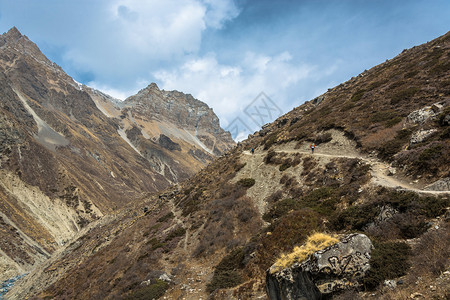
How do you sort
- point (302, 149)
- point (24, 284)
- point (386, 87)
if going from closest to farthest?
point (302, 149) < point (386, 87) < point (24, 284)

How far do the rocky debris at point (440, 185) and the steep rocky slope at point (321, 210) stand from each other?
0.33ft

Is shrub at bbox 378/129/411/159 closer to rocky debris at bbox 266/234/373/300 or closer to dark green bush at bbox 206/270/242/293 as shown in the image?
rocky debris at bbox 266/234/373/300

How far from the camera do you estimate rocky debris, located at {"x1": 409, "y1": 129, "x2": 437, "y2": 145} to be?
60.2 ft

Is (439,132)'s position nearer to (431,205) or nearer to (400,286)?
(431,205)

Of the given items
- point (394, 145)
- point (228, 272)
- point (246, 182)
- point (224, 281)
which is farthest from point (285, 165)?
point (224, 281)

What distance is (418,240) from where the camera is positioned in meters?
9.54

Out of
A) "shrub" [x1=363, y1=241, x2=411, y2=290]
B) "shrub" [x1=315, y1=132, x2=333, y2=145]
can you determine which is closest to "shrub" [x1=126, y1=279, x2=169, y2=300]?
"shrub" [x1=363, y1=241, x2=411, y2=290]

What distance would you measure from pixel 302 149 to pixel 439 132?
15.8 m

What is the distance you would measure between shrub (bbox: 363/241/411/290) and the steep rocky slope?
1.4 inches

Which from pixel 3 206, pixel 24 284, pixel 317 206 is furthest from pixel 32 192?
pixel 317 206

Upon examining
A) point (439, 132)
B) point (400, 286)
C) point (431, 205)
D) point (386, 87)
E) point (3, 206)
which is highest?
point (3, 206)

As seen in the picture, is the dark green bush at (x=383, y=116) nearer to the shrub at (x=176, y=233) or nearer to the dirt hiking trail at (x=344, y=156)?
the dirt hiking trail at (x=344, y=156)

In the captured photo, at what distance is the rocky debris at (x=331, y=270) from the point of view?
8781 mm

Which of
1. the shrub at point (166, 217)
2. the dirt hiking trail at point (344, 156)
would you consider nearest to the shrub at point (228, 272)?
the dirt hiking trail at point (344, 156)
